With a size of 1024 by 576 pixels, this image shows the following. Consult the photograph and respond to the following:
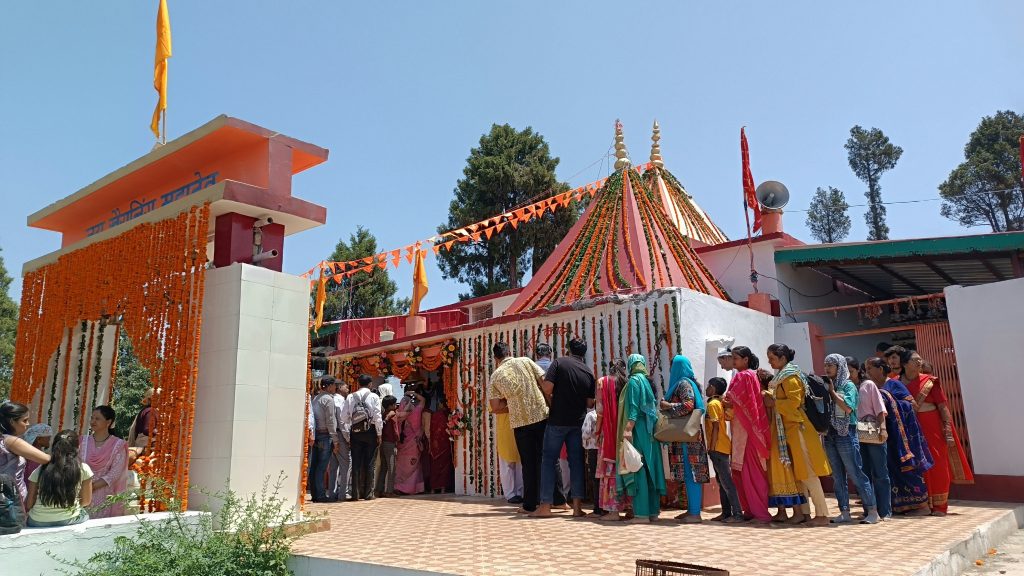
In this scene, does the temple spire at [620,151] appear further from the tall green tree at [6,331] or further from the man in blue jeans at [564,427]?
the tall green tree at [6,331]

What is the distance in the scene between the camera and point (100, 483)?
5.33m

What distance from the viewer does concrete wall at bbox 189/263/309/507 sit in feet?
17.6

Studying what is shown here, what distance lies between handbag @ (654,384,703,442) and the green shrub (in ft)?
9.69

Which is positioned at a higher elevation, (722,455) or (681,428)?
(681,428)

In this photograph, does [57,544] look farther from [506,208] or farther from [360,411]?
[506,208]

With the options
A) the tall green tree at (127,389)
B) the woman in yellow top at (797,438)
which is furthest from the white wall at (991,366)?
the tall green tree at (127,389)

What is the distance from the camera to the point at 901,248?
898 cm

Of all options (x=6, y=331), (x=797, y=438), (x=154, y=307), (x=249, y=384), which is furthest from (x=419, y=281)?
(x=6, y=331)

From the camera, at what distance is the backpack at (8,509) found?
417 centimetres

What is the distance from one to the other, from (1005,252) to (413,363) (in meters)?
7.59

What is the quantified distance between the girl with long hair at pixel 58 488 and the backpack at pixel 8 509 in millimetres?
201

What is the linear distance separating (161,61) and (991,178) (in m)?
31.8

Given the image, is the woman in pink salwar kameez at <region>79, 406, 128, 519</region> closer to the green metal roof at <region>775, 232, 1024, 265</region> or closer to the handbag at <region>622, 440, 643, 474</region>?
the handbag at <region>622, 440, 643, 474</region>

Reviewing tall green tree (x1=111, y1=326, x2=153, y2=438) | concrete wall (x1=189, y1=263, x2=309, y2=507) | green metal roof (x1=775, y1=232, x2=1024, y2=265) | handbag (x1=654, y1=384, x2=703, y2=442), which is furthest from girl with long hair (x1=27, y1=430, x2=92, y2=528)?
tall green tree (x1=111, y1=326, x2=153, y2=438)
